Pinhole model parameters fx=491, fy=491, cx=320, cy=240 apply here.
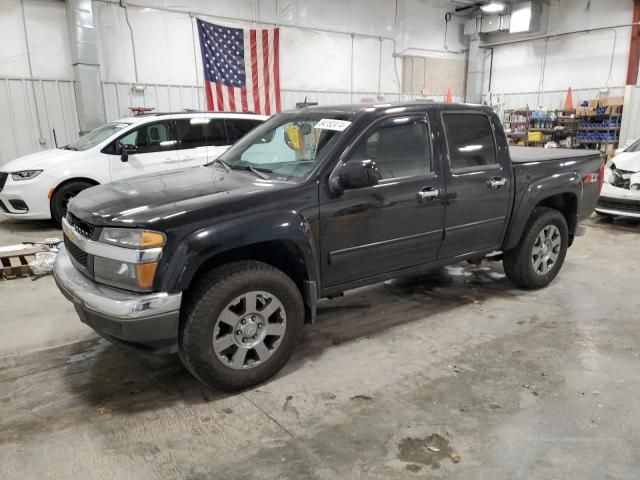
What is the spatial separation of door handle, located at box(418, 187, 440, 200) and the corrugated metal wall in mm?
9724

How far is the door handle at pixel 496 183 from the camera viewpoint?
4008mm

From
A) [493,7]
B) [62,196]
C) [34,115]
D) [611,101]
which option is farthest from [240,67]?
[611,101]

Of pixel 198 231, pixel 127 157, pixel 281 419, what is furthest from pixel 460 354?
pixel 127 157

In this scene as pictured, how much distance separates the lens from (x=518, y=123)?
15.6 m

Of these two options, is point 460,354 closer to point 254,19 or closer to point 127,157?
point 127,157

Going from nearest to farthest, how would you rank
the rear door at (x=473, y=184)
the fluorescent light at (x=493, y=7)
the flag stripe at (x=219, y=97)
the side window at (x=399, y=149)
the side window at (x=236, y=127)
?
the side window at (x=399, y=149)
the rear door at (x=473, y=184)
the side window at (x=236, y=127)
the flag stripe at (x=219, y=97)
the fluorescent light at (x=493, y=7)

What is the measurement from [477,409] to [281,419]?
113cm

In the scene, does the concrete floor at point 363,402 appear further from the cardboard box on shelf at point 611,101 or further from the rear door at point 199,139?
the cardboard box on shelf at point 611,101

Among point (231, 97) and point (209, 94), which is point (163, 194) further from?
point (231, 97)

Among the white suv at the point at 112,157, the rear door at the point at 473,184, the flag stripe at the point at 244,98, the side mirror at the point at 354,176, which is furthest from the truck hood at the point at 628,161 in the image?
the flag stripe at the point at 244,98

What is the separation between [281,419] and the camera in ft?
9.05

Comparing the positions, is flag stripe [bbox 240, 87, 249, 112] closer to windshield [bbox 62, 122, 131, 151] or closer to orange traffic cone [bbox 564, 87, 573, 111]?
windshield [bbox 62, 122, 131, 151]

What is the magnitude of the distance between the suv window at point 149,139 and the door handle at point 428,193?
523cm

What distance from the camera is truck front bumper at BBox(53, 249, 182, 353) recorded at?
8.46ft
